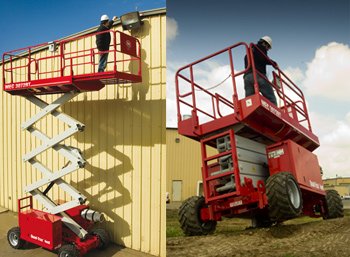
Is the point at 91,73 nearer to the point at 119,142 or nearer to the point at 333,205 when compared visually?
the point at 119,142

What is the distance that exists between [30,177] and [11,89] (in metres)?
2.21

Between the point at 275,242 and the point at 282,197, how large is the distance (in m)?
0.36

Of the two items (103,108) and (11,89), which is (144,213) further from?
(11,89)

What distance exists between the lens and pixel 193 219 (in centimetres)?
275

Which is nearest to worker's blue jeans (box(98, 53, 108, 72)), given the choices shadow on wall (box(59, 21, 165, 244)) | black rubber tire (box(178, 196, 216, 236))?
shadow on wall (box(59, 21, 165, 244))

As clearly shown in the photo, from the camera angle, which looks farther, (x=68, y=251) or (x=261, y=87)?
(x=68, y=251)

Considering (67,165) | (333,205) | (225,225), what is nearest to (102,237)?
(67,165)

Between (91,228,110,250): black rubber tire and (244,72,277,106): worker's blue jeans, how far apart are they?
3244 mm

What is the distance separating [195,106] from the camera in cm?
293

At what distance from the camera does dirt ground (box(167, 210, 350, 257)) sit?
2035 millimetres

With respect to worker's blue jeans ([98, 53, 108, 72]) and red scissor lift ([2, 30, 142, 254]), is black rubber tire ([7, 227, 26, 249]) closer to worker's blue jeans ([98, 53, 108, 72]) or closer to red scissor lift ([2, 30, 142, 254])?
red scissor lift ([2, 30, 142, 254])

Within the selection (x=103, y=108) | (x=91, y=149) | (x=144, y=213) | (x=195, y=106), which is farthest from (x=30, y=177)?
(x=195, y=106)

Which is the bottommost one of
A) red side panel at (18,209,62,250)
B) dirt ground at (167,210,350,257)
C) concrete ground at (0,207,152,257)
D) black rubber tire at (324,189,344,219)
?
concrete ground at (0,207,152,257)

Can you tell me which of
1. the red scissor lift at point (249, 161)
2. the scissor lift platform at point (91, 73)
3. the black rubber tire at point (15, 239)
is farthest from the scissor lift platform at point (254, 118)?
the black rubber tire at point (15, 239)
